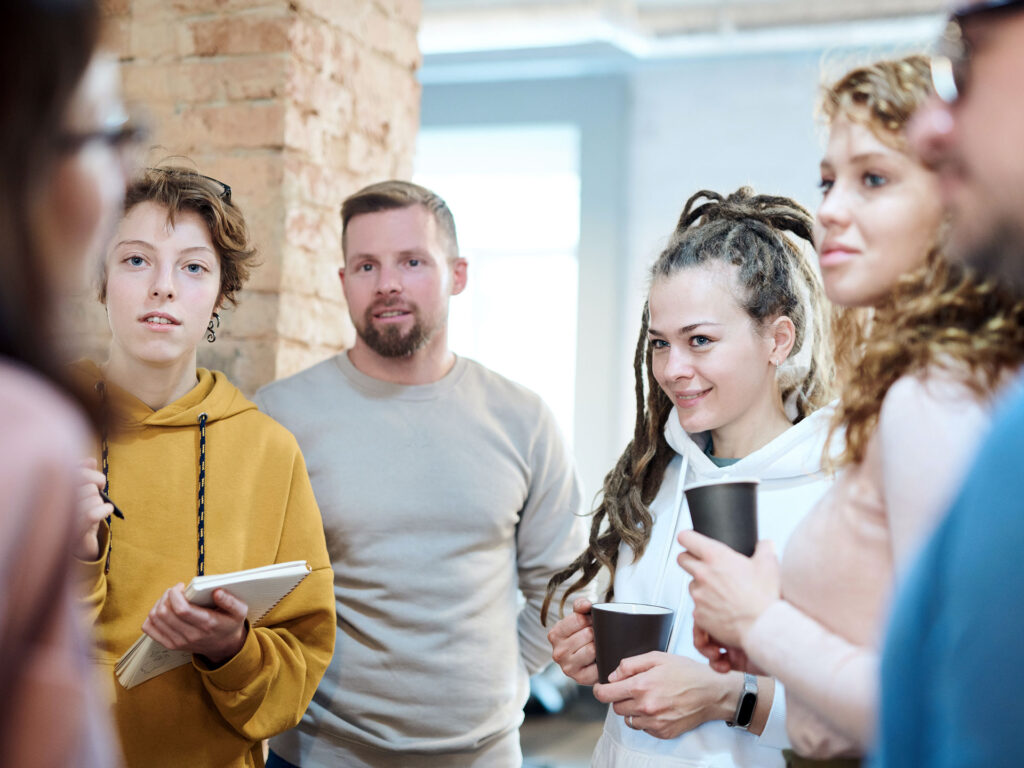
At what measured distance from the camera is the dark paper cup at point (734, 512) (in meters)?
1.24

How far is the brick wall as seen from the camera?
2.58 meters

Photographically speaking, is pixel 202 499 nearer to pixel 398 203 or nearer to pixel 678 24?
pixel 398 203

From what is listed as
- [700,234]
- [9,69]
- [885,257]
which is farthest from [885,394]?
[700,234]

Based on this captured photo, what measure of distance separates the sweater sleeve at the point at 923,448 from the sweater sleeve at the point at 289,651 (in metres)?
1.25

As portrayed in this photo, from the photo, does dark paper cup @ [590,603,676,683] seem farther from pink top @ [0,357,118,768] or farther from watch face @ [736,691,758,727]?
pink top @ [0,357,118,768]

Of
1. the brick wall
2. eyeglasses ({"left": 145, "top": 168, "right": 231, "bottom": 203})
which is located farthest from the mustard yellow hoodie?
the brick wall

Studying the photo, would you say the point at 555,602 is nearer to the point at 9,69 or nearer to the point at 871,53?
the point at 871,53

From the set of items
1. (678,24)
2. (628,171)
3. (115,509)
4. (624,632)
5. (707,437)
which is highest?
(678,24)

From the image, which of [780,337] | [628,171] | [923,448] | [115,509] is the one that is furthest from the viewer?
[628,171]

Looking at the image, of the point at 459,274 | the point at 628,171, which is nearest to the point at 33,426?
the point at 459,274

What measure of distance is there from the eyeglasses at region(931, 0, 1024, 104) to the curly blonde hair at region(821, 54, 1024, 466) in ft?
0.56

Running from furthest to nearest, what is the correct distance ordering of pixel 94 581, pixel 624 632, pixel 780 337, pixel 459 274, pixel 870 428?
pixel 459 274
pixel 780 337
pixel 94 581
pixel 624 632
pixel 870 428

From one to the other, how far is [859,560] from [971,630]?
1.23 ft

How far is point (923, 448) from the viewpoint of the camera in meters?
0.92
